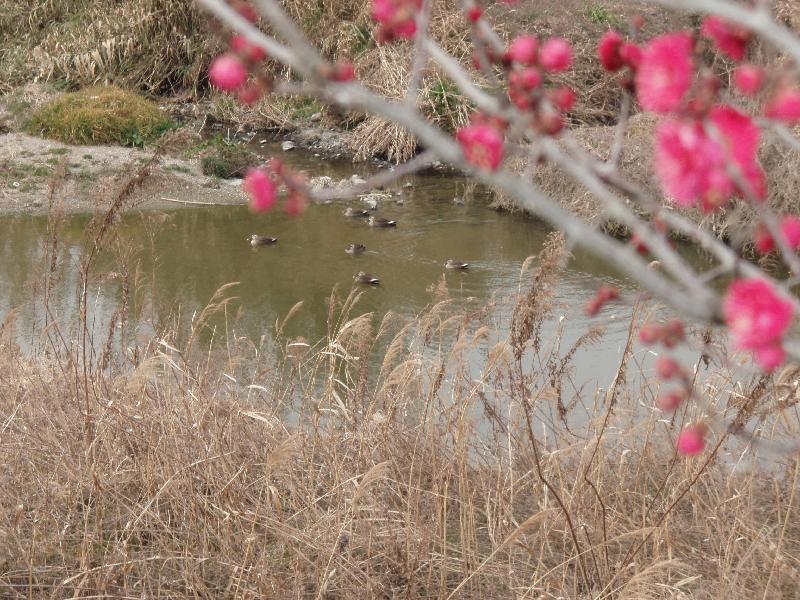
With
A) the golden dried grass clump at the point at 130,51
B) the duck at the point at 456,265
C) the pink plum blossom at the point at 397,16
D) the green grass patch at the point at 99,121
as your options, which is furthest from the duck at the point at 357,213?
the pink plum blossom at the point at 397,16

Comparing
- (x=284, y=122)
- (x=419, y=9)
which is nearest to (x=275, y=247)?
(x=284, y=122)

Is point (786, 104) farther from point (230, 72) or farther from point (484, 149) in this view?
point (230, 72)

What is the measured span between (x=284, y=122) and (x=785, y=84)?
8854 millimetres

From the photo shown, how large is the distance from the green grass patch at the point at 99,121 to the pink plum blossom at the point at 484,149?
798cm

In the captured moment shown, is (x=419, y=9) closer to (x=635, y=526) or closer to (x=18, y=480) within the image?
(x=635, y=526)

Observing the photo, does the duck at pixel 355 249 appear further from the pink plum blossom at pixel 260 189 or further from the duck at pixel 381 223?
the pink plum blossom at pixel 260 189

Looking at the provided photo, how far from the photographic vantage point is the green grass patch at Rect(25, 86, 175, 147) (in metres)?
8.42

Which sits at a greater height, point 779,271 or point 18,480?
point 18,480

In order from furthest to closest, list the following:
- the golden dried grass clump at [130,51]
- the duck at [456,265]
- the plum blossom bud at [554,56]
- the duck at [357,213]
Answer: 1. the golden dried grass clump at [130,51]
2. the duck at [357,213]
3. the duck at [456,265]
4. the plum blossom bud at [554,56]

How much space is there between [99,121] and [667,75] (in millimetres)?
8295

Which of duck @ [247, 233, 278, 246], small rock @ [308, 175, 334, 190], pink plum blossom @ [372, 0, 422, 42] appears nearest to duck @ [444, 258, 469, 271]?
duck @ [247, 233, 278, 246]

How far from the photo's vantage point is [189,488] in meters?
2.49

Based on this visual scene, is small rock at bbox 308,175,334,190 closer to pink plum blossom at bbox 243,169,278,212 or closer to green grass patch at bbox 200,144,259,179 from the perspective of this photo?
green grass patch at bbox 200,144,259,179

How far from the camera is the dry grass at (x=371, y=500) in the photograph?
2.34 meters
